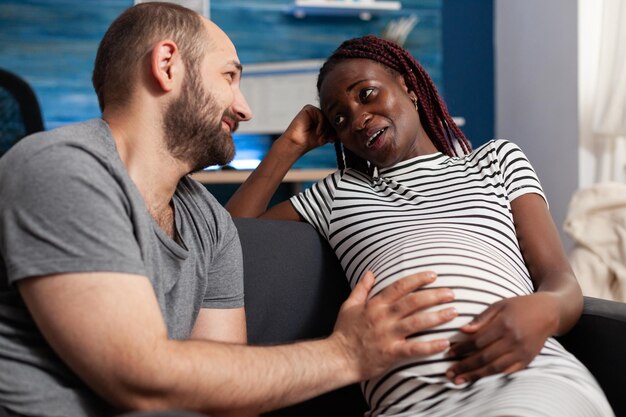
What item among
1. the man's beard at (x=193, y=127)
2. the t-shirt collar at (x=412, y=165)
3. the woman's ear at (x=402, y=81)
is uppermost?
the man's beard at (x=193, y=127)

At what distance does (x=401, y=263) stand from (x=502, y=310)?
8.0 inches

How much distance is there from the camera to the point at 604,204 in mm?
2242

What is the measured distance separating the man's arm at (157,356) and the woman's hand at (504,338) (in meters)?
0.06

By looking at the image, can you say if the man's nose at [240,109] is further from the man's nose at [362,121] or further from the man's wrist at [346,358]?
the man's wrist at [346,358]

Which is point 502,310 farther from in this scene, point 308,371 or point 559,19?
point 559,19

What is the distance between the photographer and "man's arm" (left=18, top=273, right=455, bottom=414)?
3.05 feet

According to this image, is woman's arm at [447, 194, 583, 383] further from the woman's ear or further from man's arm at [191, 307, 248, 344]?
the woman's ear

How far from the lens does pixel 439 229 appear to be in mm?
1364

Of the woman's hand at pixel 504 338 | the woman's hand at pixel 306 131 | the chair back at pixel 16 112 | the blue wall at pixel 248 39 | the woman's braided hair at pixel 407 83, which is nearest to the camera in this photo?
the woman's hand at pixel 504 338

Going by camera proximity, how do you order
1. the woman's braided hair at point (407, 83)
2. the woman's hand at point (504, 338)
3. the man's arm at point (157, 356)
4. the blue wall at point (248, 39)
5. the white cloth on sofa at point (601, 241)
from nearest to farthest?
1. the man's arm at point (157, 356)
2. the woman's hand at point (504, 338)
3. the woman's braided hair at point (407, 83)
4. the white cloth on sofa at point (601, 241)
5. the blue wall at point (248, 39)

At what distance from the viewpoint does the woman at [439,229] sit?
1.14 meters

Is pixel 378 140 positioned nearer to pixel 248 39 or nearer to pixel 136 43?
pixel 136 43

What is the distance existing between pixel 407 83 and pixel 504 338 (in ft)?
2.39

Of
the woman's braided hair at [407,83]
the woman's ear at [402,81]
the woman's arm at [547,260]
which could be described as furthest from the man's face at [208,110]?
the woman's arm at [547,260]
